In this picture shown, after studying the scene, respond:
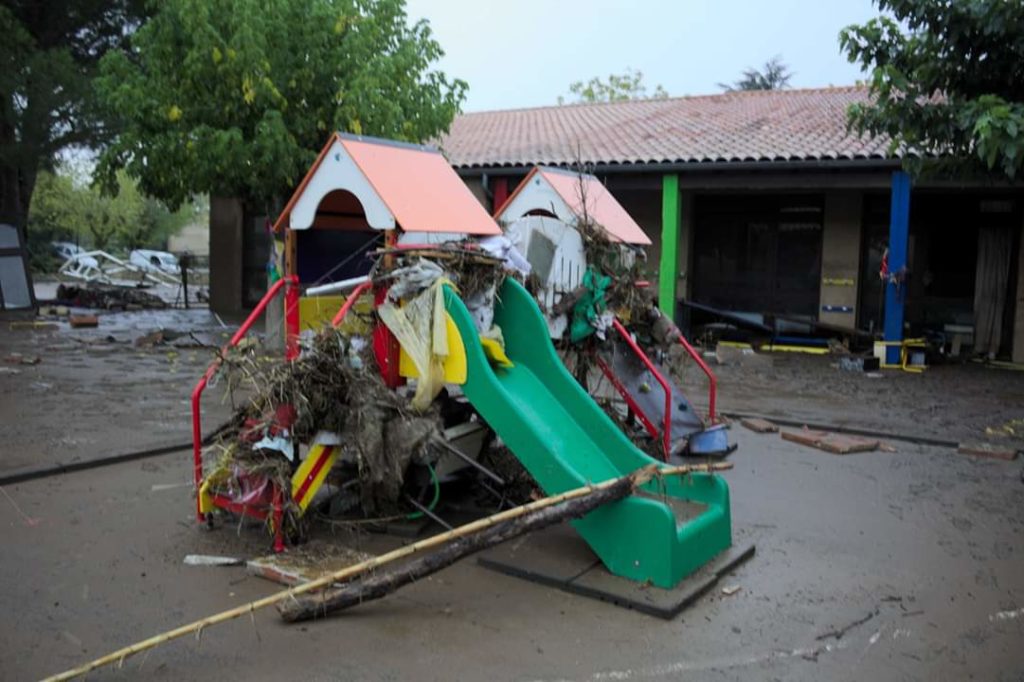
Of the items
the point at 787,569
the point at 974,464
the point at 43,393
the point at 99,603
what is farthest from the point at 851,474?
the point at 43,393

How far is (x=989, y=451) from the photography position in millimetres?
7418

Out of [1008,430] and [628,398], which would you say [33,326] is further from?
[1008,430]

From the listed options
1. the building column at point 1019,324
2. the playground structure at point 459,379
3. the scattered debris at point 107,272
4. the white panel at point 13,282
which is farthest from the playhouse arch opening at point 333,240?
the scattered debris at point 107,272

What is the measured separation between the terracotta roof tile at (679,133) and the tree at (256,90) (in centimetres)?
340

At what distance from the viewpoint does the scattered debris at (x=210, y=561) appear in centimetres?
461

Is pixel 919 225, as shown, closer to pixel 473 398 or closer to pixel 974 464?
pixel 974 464

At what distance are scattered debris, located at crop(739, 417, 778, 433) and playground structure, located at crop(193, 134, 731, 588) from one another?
322 centimetres

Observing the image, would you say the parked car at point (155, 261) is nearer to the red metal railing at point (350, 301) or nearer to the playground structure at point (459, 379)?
the playground structure at point (459, 379)

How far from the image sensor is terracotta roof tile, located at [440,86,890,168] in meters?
14.6

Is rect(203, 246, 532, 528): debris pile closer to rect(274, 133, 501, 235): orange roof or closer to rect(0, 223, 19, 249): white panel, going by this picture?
rect(274, 133, 501, 235): orange roof

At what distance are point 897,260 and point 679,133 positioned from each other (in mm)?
5279

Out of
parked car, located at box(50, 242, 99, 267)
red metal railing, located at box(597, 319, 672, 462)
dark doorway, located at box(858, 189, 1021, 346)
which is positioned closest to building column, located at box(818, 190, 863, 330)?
dark doorway, located at box(858, 189, 1021, 346)

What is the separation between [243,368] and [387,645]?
1808mm

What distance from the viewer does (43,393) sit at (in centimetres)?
930
